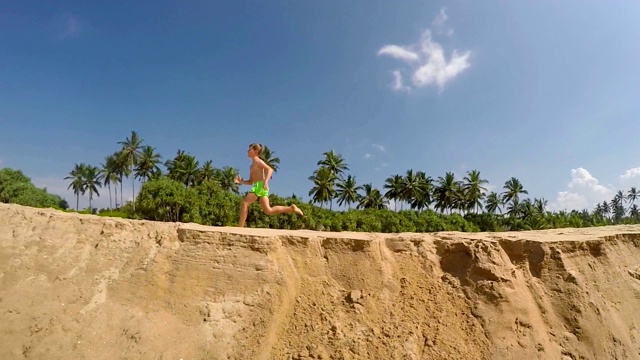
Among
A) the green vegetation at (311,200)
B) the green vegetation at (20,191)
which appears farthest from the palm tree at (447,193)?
the green vegetation at (20,191)

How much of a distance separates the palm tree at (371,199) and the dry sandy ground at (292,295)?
54.3 m

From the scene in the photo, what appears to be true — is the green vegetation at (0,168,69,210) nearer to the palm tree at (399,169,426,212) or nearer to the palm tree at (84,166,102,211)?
the palm tree at (84,166,102,211)

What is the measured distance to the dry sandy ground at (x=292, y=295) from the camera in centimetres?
495

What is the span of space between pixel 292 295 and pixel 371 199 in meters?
56.0

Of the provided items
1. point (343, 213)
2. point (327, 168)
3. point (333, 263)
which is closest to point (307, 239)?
point (333, 263)

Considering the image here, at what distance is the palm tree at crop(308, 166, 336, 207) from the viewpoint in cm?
5694

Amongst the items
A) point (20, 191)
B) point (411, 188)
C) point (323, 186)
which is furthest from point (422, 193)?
point (20, 191)

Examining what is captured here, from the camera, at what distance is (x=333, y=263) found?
6109 millimetres

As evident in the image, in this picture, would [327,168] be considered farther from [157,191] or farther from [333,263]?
[333,263]

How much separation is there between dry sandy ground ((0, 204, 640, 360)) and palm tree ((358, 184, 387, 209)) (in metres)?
54.3

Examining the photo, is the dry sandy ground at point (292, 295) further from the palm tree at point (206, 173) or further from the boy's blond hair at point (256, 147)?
the palm tree at point (206, 173)

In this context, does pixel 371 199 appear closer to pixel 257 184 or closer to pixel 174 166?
pixel 174 166

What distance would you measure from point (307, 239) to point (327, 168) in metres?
53.4

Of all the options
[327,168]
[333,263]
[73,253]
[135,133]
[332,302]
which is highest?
[135,133]
